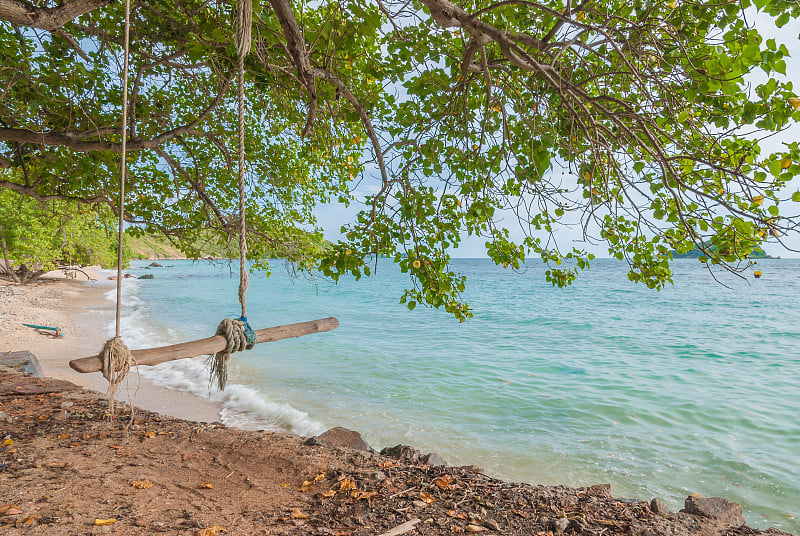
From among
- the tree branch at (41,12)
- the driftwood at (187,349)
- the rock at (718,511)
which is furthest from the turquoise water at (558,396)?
the tree branch at (41,12)

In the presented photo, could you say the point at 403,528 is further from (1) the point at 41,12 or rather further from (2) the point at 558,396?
(2) the point at 558,396

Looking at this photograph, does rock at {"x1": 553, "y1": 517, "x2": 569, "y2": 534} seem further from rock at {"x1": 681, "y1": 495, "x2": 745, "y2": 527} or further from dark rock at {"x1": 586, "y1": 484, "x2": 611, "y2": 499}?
Result: rock at {"x1": 681, "y1": 495, "x2": 745, "y2": 527}

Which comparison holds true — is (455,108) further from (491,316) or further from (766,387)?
(491,316)

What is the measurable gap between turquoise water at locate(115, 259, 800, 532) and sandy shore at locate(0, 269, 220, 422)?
55 cm

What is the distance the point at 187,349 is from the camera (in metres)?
1.88

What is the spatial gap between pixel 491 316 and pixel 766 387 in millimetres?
12131

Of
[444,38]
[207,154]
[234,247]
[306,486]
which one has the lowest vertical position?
[306,486]

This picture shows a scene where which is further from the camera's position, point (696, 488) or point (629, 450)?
point (629, 450)

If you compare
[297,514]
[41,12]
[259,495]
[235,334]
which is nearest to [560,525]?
[297,514]

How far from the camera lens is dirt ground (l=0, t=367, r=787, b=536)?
2.57 metres

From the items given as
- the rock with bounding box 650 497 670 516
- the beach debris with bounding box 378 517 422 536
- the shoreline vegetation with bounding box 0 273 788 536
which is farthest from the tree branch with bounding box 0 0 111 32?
the rock with bounding box 650 497 670 516

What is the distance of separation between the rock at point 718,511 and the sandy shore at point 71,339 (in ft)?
13.0

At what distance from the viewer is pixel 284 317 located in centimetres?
2162

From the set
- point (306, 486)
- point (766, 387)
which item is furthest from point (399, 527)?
point (766, 387)
